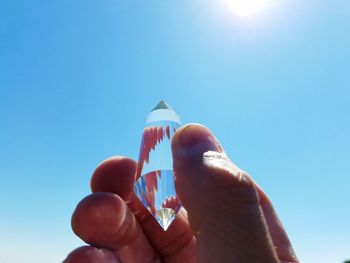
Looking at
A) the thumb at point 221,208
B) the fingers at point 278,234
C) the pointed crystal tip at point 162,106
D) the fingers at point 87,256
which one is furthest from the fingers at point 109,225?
the fingers at point 278,234

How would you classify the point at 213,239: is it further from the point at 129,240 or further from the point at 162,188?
the point at 129,240

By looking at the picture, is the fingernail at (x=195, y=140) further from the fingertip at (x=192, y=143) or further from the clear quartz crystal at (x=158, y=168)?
the clear quartz crystal at (x=158, y=168)

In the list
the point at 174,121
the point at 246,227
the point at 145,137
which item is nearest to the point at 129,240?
the point at 145,137

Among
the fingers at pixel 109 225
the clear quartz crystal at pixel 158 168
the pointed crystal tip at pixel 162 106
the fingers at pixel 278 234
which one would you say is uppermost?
the pointed crystal tip at pixel 162 106

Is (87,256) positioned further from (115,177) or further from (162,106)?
(162,106)

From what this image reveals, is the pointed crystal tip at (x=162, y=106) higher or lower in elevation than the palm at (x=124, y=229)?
higher

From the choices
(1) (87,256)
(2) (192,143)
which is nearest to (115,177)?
(1) (87,256)

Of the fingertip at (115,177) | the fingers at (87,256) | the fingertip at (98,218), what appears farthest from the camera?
the fingertip at (115,177)
